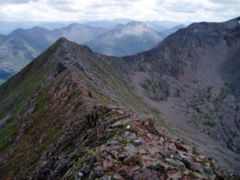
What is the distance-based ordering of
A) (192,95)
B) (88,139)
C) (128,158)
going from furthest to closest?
1. (192,95)
2. (88,139)
3. (128,158)

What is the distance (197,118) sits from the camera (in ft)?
442

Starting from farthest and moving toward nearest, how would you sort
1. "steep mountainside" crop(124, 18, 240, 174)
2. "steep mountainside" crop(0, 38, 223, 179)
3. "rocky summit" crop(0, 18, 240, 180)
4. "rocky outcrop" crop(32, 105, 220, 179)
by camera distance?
"steep mountainside" crop(124, 18, 240, 174), "rocky summit" crop(0, 18, 240, 180), "steep mountainside" crop(0, 38, 223, 179), "rocky outcrop" crop(32, 105, 220, 179)

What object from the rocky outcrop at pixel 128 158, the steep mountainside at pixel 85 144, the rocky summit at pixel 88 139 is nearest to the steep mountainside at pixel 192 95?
the rocky summit at pixel 88 139

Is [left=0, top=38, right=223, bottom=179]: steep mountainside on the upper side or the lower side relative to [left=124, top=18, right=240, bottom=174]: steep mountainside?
upper

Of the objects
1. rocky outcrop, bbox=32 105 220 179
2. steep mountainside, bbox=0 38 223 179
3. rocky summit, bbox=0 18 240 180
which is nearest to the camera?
rocky outcrop, bbox=32 105 220 179

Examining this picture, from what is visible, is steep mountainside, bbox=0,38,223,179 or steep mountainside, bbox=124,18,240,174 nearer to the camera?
steep mountainside, bbox=0,38,223,179

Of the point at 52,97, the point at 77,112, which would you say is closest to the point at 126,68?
the point at 52,97

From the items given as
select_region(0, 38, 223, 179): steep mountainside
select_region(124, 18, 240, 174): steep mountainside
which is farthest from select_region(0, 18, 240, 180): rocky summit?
select_region(124, 18, 240, 174): steep mountainside

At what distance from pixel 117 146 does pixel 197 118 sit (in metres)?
124

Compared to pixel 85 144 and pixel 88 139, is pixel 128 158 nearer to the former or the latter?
pixel 85 144

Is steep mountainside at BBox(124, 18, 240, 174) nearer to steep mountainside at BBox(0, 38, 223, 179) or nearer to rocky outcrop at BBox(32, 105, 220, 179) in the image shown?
steep mountainside at BBox(0, 38, 223, 179)

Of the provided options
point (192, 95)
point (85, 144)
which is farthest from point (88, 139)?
point (192, 95)

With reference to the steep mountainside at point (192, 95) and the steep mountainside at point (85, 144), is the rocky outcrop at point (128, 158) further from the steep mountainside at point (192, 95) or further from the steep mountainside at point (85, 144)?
the steep mountainside at point (192, 95)

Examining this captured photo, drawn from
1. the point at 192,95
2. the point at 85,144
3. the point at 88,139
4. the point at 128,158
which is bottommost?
the point at 192,95
